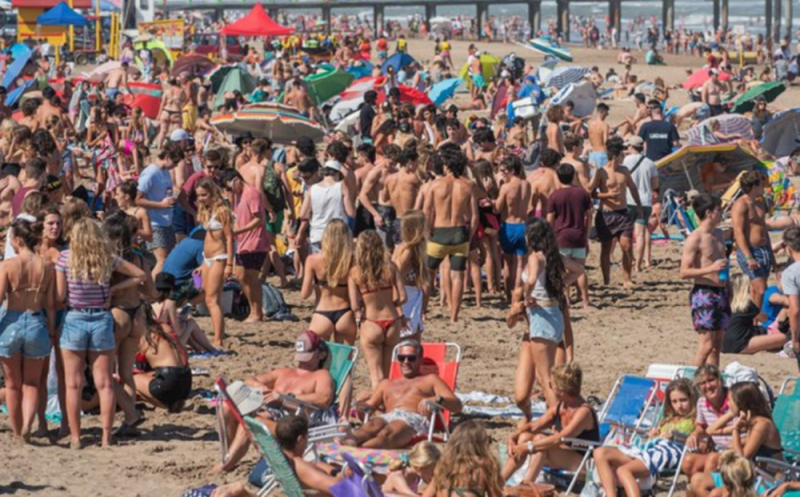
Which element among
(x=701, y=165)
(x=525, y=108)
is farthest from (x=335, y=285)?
(x=525, y=108)

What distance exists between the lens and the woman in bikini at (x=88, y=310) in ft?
24.9

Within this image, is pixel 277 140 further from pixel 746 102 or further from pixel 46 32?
pixel 46 32

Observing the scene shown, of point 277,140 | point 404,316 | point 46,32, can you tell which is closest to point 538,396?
point 404,316

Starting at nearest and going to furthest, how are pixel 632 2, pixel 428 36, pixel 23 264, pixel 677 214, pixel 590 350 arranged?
pixel 23 264, pixel 590 350, pixel 677 214, pixel 428 36, pixel 632 2

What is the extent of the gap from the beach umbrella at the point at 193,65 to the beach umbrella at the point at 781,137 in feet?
45.7

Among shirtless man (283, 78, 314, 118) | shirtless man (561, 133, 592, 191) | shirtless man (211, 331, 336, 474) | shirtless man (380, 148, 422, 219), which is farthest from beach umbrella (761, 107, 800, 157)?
shirtless man (211, 331, 336, 474)

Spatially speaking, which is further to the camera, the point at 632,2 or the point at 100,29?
the point at 632,2

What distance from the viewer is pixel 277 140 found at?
1703 centimetres

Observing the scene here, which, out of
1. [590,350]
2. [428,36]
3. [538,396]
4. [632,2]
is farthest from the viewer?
[632,2]

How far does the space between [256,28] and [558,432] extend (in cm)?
2993

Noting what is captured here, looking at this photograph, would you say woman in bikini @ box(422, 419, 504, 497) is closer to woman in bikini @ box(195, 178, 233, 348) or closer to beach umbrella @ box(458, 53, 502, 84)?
woman in bikini @ box(195, 178, 233, 348)

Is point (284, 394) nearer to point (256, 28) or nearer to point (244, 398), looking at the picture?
point (244, 398)

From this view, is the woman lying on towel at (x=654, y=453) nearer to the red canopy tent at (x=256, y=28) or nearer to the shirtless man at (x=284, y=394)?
the shirtless man at (x=284, y=394)

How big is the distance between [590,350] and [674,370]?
2.36 meters
